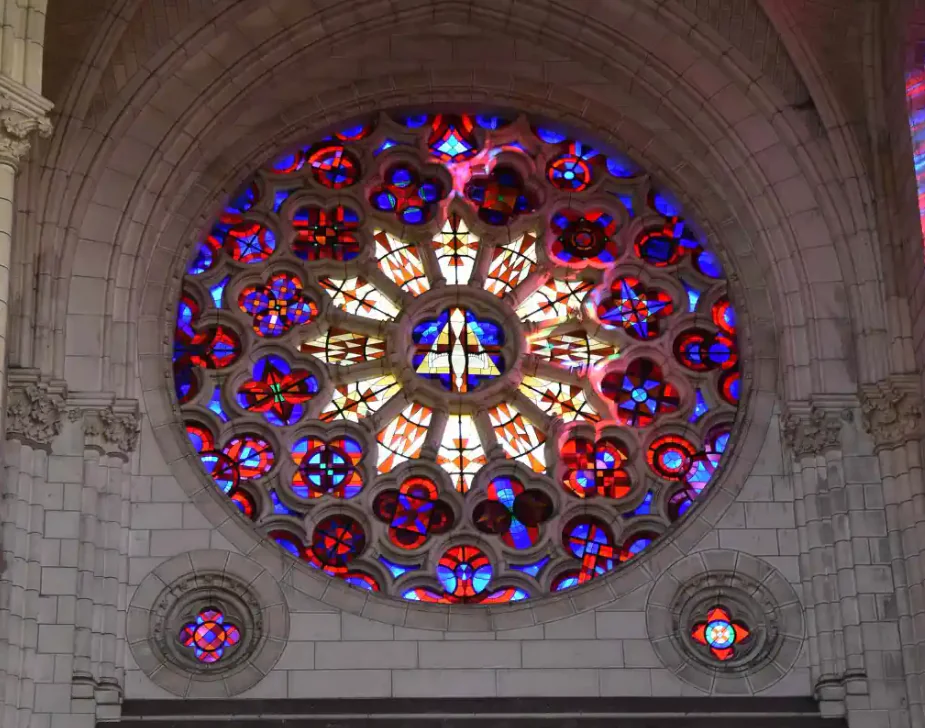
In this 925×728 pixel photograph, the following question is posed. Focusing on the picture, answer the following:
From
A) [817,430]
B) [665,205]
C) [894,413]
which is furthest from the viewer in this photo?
[665,205]

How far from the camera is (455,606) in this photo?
55.4 feet

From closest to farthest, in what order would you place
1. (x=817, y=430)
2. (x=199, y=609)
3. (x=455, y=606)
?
(x=199, y=609)
(x=455, y=606)
(x=817, y=430)

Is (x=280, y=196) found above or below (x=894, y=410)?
above

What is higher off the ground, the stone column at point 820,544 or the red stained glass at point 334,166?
the red stained glass at point 334,166

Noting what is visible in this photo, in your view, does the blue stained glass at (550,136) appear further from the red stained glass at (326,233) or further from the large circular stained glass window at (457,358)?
the red stained glass at (326,233)

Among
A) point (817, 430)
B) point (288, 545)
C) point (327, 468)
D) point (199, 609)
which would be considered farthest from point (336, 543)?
point (817, 430)

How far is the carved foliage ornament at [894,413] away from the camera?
55.7 ft

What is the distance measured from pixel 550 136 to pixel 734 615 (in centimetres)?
458

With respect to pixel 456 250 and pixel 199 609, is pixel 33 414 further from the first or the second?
pixel 456 250

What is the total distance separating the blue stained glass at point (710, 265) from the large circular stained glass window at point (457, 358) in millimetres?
25

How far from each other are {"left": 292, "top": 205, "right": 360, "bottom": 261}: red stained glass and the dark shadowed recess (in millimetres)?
3986

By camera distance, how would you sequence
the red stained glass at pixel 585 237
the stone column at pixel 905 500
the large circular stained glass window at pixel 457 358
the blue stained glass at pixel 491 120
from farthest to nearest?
the blue stained glass at pixel 491 120, the red stained glass at pixel 585 237, the large circular stained glass window at pixel 457 358, the stone column at pixel 905 500

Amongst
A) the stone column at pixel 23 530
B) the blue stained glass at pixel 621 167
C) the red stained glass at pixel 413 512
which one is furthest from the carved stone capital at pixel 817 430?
the stone column at pixel 23 530

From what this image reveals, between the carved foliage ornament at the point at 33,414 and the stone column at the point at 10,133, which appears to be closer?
the stone column at the point at 10,133
